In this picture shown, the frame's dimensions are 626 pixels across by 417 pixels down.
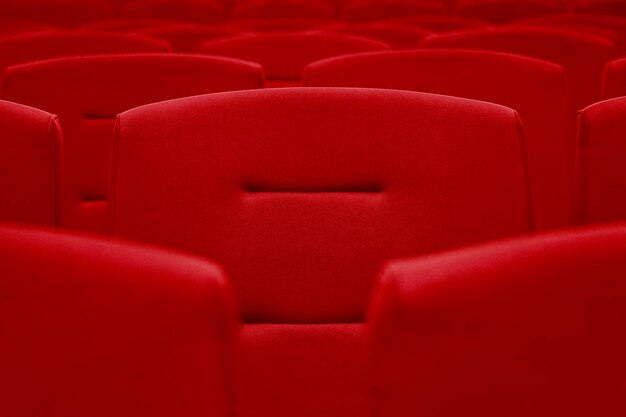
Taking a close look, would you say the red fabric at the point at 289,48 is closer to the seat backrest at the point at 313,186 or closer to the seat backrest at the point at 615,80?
the seat backrest at the point at 615,80

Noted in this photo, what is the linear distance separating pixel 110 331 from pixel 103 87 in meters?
1.14

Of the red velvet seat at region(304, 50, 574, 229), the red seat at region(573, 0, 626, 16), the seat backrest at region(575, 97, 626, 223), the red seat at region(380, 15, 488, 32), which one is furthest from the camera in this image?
the red seat at region(573, 0, 626, 16)

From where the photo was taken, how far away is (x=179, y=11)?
3764mm

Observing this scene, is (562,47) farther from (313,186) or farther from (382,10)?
(382,10)

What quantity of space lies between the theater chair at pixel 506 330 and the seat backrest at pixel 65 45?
5.76 feet

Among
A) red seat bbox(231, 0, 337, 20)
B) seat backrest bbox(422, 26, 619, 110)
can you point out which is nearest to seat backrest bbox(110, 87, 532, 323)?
seat backrest bbox(422, 26, 619, 110)

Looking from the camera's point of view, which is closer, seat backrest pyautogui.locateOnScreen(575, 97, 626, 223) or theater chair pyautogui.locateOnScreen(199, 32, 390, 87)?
seat backrest pyautogui.locateOnScreen(575, 97, 626, 223)

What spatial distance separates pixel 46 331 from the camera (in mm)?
458

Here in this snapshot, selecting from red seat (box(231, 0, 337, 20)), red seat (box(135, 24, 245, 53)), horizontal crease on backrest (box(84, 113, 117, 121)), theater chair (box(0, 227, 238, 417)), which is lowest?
red seat (box(231, 0, 337, 20))

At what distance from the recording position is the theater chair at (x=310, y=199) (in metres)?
0.95

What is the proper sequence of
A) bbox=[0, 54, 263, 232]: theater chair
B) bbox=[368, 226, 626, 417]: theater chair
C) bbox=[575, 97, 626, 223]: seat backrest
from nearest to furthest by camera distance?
bbox=[368, 226, 626, 417]: theater chair, bbox=[575, 97, 626, 223]: seat backrest, bbox=[0, 54, 263, 232]: theater chair

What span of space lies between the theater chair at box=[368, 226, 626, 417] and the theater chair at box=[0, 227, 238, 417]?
0.09m

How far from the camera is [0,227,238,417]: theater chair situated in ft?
1.41

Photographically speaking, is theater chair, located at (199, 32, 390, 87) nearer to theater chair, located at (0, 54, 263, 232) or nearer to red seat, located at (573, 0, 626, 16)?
theater chair, located at (0, 54, 263, 232)
